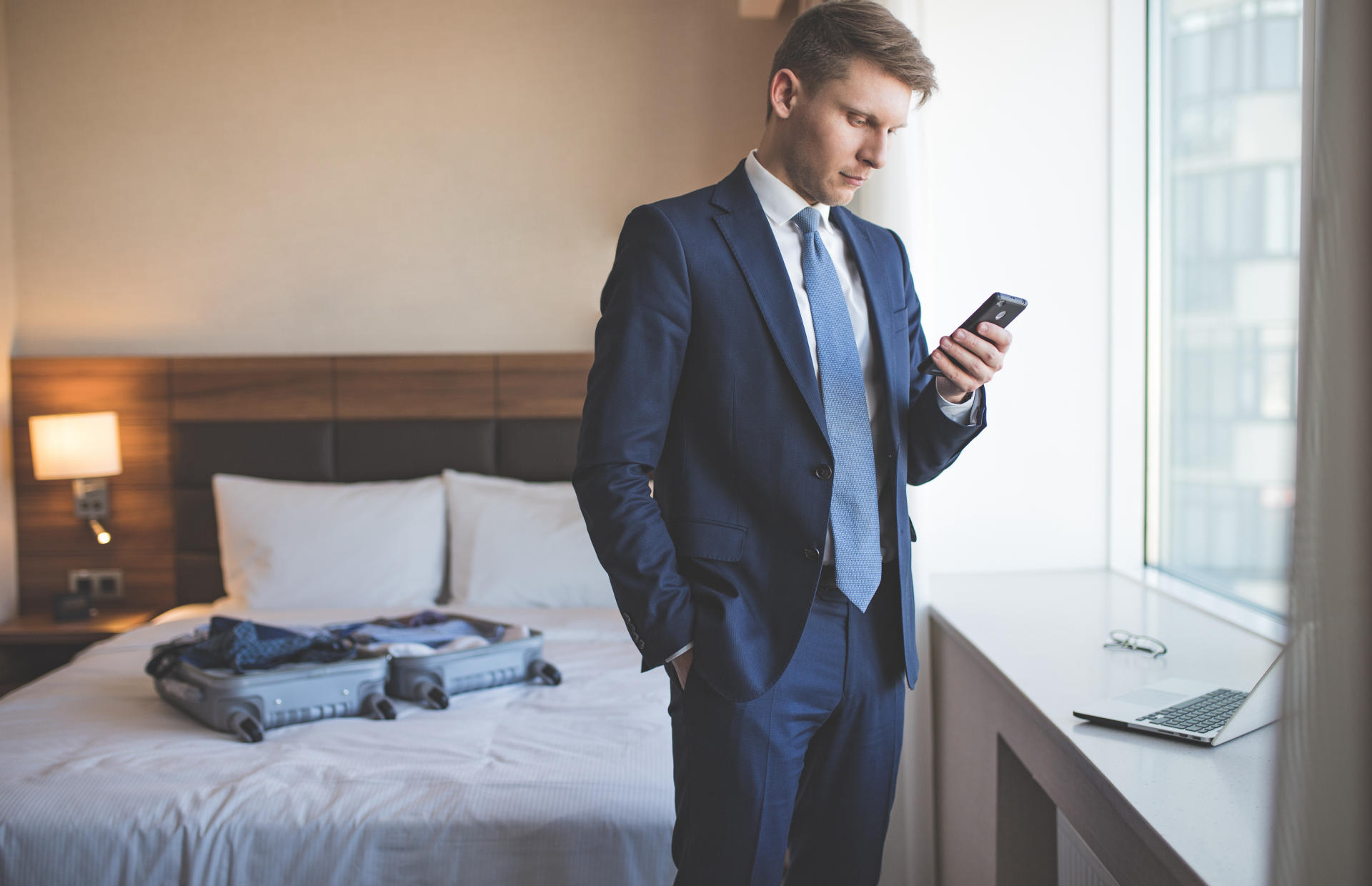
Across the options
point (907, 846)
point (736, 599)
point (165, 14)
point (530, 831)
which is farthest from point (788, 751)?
point (165, 14)

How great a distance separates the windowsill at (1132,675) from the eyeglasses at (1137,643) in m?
0.01

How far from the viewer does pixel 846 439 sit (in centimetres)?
117

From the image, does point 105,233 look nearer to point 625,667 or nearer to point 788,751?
point 625,667

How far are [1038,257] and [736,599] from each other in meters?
1.48

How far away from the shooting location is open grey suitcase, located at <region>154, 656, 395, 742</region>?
1.90 meters

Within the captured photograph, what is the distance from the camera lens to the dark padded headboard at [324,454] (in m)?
3.26

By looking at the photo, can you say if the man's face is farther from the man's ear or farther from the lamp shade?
the lamp shade

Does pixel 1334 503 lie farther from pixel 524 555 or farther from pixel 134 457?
pixel 134 457

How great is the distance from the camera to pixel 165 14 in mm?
3316

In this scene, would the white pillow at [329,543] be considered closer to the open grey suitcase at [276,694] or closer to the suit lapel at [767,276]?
the open grey suitcase at [276,694]

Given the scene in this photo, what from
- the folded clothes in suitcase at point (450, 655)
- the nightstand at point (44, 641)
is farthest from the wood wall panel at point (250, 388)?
the folded clothes in suitcase at point (450, 655)

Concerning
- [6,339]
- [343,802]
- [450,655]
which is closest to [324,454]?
[6,339]

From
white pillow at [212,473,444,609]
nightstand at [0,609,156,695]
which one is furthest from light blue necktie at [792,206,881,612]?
nightstand at [0,609,156,695]

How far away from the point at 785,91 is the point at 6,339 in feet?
10.8
